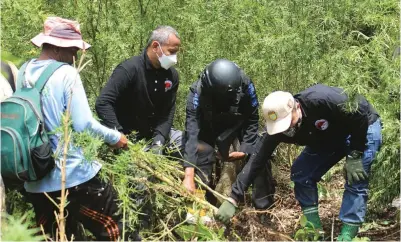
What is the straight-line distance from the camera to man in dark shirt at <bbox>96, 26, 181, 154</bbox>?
488 centimetres

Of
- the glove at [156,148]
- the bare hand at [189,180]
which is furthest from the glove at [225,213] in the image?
the glove at [156,148]

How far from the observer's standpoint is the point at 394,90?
13.2 ft

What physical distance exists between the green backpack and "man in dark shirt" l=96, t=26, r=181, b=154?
1.53m

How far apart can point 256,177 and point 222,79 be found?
3.26 ft

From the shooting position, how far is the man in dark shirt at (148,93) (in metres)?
4.88

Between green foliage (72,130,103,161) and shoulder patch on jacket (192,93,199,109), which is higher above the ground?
green foliage (72,130,103,161)

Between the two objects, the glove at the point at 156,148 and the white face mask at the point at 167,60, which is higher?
the white face mask at the point at 167,60

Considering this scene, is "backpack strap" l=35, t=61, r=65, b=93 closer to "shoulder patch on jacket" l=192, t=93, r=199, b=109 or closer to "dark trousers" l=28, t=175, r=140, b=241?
"dark trousers" l=28, t=175, r=140, b=241

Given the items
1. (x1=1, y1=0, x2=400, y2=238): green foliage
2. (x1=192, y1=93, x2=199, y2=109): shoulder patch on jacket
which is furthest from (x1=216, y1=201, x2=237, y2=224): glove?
(x1=1, y1=0, x2=400, y2=238): green foliage

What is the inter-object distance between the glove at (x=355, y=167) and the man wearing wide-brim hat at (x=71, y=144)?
1781mm

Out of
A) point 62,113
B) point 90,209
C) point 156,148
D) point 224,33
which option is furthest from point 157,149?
point 224,33

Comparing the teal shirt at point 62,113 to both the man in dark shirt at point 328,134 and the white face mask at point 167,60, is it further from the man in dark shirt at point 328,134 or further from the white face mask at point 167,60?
the white face mask at point 167,60

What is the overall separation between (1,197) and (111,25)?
2.94 metres

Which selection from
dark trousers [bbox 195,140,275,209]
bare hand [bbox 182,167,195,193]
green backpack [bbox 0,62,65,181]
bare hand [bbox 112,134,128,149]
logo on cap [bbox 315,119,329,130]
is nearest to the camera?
green backpack [bbox 0,62,65,181]
